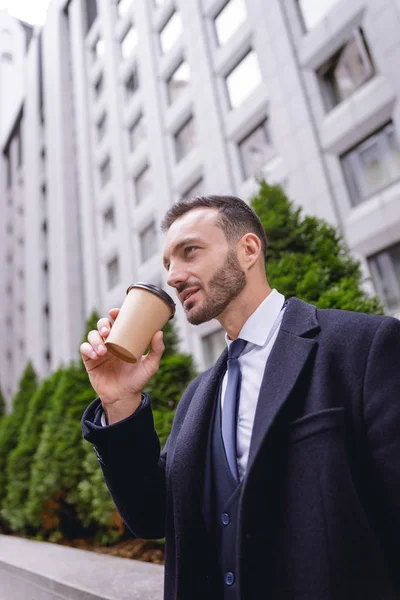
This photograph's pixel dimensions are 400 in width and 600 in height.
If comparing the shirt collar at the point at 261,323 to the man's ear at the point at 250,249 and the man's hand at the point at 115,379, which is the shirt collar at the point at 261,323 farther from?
the man's hand at the point at 115,379

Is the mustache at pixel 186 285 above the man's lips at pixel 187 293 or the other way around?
above

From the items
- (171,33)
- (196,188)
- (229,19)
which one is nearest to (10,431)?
(196,188)

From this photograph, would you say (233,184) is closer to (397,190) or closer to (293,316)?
(397,190)

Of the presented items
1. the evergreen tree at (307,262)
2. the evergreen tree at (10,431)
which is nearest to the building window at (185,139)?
the evergreen tree at (10,431)

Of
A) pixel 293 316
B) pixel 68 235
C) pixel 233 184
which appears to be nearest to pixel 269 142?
pixel 233 184

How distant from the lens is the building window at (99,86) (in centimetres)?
2130

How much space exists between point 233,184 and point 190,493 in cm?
1150

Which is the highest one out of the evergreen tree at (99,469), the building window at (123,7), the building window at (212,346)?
the building window at (123,7)

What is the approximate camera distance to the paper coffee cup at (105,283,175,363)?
4.56 ft

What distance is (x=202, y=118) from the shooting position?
44.1 ft

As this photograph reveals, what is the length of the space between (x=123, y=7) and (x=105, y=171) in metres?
7.82

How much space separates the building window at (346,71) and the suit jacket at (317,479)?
10.2 metres

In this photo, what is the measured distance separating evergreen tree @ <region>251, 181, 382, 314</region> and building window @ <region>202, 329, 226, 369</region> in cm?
769

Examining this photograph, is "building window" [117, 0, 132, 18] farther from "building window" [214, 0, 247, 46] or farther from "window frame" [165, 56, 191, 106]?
"building window" [214, 0, 247, 46]
